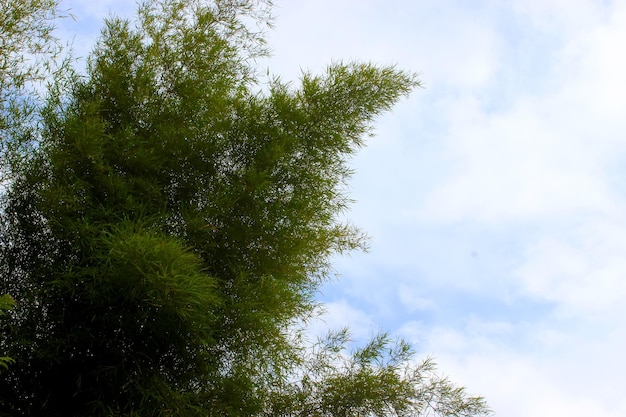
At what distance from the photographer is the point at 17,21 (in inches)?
158

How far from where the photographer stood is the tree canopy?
3.41 metres

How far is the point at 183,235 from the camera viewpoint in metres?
3.78

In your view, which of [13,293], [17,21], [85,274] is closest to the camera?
[85,274]

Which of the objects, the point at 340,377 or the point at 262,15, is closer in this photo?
the point at 340,377

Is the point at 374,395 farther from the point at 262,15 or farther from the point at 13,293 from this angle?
the point at 262,15

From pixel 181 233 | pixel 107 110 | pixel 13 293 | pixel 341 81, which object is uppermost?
pixel 341 81

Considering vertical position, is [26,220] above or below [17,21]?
below

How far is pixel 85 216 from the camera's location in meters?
3.57

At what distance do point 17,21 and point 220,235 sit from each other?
73.5 inches

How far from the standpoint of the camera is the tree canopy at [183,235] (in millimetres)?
3410

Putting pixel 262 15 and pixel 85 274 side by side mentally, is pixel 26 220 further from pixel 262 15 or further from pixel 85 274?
pixel 262 15

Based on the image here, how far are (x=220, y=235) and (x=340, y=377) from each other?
1.16 meters

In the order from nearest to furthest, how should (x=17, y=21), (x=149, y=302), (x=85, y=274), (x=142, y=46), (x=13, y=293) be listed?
(x=149, y=302)
(x=85, y=274)
(x=13, y=293)
(x=17, y=21)
(x=142, y=46)

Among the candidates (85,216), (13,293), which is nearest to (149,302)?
(85,216)
